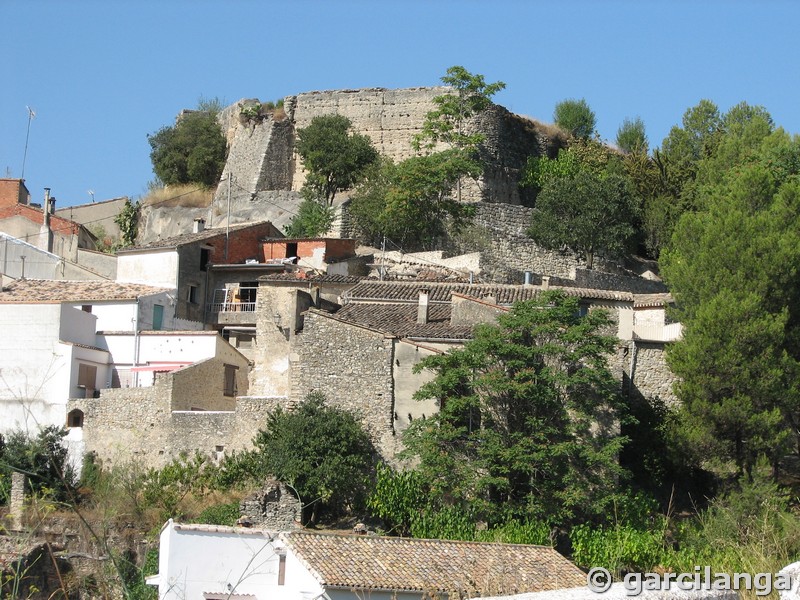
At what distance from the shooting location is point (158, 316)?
33.3m

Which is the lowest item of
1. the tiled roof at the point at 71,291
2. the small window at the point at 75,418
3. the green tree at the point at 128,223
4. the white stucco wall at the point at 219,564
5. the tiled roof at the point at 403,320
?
the white stucco wall at the point at 219,564

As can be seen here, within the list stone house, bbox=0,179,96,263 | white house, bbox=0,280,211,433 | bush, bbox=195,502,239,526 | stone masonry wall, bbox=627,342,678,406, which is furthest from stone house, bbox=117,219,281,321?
stone masonry wall, bbox=627,342,678,406

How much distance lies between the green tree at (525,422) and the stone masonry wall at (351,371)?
37.9 inches

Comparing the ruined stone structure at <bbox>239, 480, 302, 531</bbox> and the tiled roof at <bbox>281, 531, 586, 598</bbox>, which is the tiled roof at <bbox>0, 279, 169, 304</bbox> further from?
the tiled roof at <bbox>281, 531, 586, 598</bbox>

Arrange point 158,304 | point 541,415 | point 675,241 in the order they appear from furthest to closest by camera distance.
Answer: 1. point 158,304
2. point 675,241
3. point 541,415

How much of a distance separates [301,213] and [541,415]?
20.2m

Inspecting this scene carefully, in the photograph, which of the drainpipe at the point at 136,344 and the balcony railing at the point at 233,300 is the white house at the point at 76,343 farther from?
the balcony railing at the point at 233,300

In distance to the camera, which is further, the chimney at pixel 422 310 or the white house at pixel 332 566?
the chimney at pixel 422 310

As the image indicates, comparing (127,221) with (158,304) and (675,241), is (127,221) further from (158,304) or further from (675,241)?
(675,241)

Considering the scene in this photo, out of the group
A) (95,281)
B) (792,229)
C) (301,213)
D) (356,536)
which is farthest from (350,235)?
(356,536)

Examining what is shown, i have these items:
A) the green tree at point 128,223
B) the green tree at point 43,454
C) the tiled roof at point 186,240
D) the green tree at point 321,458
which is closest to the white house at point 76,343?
the green tree at point 43,454

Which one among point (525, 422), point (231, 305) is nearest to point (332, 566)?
point (525, 422)

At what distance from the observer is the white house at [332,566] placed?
18.8 metres

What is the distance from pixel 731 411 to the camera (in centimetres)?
2438
